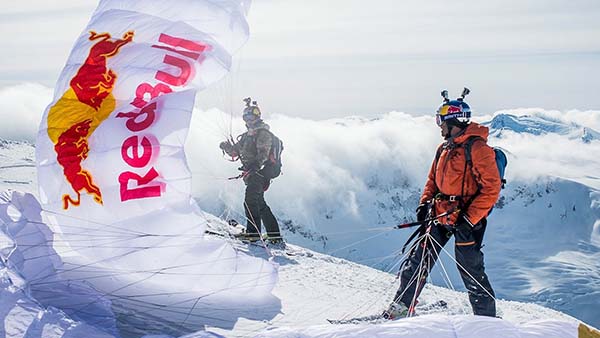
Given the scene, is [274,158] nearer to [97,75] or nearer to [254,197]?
[254,197]

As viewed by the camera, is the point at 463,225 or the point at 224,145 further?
the point at 224,145

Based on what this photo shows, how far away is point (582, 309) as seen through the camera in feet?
447

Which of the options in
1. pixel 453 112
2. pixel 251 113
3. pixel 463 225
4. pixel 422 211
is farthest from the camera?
pixel 251 113

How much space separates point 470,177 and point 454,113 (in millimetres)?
552

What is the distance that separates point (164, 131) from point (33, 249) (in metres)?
1.31

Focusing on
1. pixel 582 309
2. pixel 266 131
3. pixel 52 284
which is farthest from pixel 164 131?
pixel 582 309

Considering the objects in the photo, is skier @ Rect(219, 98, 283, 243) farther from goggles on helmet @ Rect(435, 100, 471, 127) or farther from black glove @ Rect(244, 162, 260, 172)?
goggles on helmet @ Rect(435, 100, 471, 127)

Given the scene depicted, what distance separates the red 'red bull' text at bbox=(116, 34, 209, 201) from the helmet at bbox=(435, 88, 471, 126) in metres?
2.13

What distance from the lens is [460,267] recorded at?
5445 millimetres

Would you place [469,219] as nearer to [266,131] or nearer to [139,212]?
[139,212]

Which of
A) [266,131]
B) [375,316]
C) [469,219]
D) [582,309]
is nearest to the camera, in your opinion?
[469,219]

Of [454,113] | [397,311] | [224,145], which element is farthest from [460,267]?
[224,145]

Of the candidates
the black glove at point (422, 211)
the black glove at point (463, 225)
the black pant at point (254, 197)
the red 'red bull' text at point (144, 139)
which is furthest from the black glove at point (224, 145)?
the black glove at point (463, 225)

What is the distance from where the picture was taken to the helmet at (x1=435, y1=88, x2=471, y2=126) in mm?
5473
